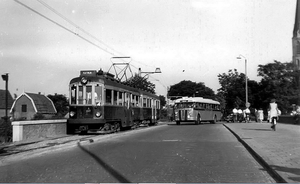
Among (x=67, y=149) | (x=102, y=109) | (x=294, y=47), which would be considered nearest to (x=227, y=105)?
(x=294, y=47)

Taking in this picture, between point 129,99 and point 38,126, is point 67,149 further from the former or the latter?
point 129,99

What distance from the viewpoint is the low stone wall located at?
51.0ft

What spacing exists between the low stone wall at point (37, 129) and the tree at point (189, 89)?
9171cm

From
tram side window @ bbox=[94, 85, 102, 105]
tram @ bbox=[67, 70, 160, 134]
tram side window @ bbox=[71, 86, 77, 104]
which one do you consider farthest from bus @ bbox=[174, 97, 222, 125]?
tram side window @ bbox=[71, 86, 77, 104]

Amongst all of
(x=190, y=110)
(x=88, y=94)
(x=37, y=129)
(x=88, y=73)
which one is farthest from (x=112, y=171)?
(x=190, y=110)

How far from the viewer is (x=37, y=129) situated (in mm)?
17141

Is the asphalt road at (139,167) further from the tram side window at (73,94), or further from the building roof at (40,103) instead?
the building roof at (40,103)

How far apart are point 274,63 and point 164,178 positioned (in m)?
73.8

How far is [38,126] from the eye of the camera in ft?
56.6

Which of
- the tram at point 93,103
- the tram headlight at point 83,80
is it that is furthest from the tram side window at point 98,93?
the tram headlight at point 83,80

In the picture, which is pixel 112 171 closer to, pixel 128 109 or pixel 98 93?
pixel 98 93

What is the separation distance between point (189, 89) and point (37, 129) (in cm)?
9596

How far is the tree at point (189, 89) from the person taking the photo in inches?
4368

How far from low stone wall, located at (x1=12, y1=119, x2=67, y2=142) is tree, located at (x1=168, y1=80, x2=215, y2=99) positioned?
3611 inches
